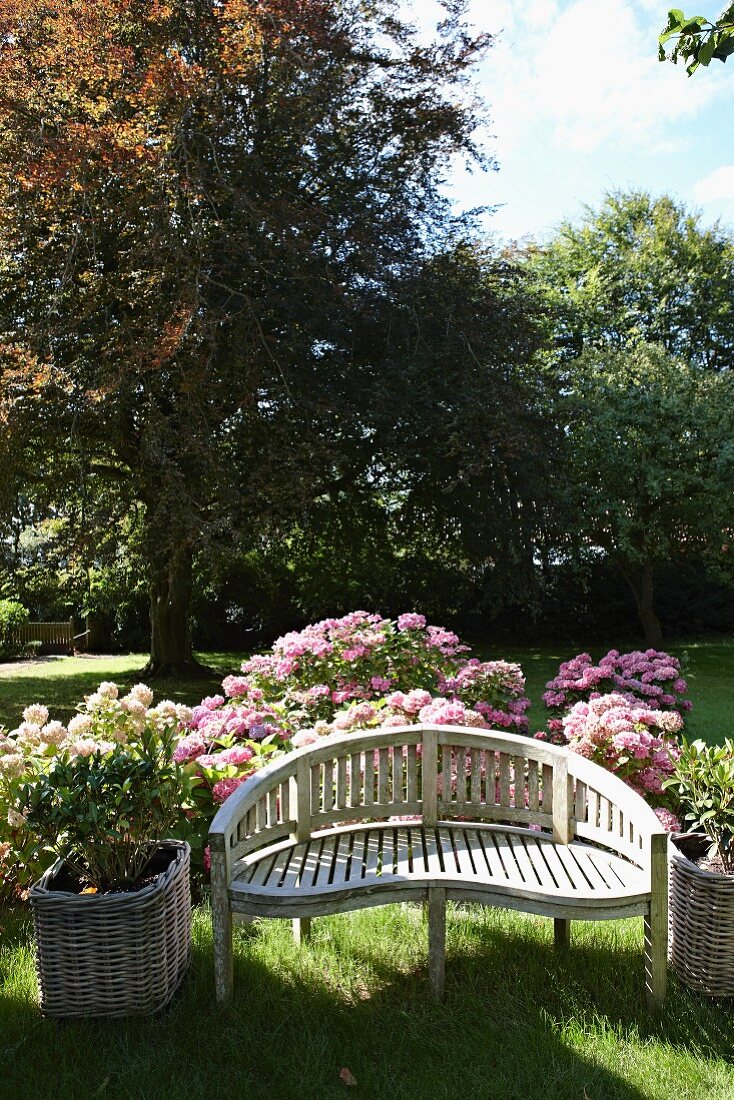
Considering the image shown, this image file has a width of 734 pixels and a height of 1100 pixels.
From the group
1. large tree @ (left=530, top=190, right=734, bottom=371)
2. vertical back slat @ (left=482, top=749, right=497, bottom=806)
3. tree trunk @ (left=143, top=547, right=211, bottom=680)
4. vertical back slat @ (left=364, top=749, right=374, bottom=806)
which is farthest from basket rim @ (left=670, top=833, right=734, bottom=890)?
large tree @ (left=530, top=190, right=734, bottom=371)

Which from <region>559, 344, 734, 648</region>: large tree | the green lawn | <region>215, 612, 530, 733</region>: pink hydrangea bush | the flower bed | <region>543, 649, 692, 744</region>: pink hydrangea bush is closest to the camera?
the flower bed

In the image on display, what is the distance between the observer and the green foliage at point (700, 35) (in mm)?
2127

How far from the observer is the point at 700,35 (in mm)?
2191

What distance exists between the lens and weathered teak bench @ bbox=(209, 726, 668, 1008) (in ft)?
9.12

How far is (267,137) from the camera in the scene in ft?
32.3

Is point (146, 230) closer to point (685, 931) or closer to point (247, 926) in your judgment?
point (247, 926)

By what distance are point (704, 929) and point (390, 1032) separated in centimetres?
109

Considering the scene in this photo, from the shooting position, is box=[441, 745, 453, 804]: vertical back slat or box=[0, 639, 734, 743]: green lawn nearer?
box=[441, 745, 453, 804]: vertical back slat

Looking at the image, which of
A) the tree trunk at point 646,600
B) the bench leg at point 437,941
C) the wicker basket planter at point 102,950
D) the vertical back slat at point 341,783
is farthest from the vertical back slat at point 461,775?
the tree trunk at point 646,600

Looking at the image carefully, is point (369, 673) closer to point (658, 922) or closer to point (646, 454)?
point (658, 922)

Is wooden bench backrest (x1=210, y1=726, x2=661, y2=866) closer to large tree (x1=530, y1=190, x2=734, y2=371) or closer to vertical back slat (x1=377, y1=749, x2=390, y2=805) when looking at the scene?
vertical back slat (x1=377, y1=749, x2=390, y2=805)

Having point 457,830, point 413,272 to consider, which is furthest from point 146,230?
point 457,830

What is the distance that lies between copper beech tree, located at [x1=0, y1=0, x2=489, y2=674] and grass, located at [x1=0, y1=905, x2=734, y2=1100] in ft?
17.8

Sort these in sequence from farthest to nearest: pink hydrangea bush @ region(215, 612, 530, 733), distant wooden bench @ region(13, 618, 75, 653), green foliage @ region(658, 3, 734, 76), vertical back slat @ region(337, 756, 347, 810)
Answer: distant wooden bench @ region(13, 618, 75, 653) → pink hydrangea bush @ region(215, 612, 530, 733) → vertical back slat @ region(337, 756, 347, 810) → green foliage @ region(658, 3, 734, 76)
